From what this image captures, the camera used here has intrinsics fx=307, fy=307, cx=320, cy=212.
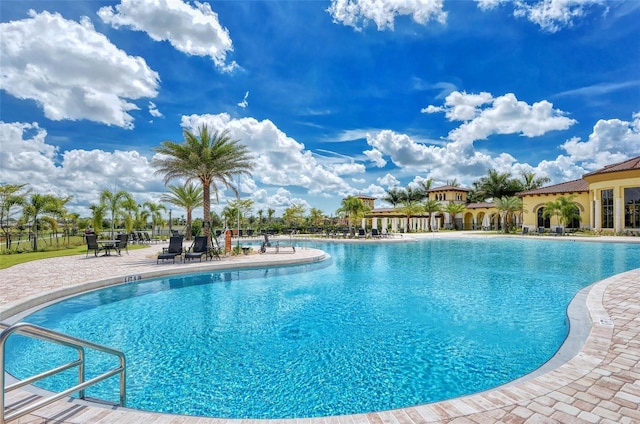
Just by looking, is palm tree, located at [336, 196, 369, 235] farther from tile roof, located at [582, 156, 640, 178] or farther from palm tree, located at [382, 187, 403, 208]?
tile roof, located at [582, 156, 640, 178]

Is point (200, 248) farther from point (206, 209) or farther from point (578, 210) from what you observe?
point (578, 210)

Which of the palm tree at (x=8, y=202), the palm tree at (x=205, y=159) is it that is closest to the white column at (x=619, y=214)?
the palm tree at (x=205, y=159)

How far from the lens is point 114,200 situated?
22797mm

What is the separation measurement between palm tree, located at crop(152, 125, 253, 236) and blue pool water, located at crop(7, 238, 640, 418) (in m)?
6.87

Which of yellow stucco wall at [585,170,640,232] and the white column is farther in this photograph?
the white column

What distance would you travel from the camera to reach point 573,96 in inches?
995

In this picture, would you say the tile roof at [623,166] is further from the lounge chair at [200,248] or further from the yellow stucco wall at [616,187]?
the lounge chair at [200,248]

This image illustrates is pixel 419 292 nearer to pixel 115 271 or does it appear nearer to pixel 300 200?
pixel 115 271

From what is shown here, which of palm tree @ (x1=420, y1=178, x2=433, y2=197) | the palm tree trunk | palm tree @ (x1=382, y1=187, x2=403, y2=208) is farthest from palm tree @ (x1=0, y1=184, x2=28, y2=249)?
palm tree @ (x1=420, y1=178, x2=433, y2=197)

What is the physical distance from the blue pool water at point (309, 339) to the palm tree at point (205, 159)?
271 inches

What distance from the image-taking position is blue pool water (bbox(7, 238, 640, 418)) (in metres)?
3.86

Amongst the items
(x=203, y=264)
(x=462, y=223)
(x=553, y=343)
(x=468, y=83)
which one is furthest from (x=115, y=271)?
(x=462, y=223)

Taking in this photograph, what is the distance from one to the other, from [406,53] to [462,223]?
36.8m

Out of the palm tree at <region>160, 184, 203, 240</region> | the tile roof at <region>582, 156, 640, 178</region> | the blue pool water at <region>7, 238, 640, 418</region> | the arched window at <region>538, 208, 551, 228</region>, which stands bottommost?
the blue pool water at <region>7, 238, 640, 418</region>
